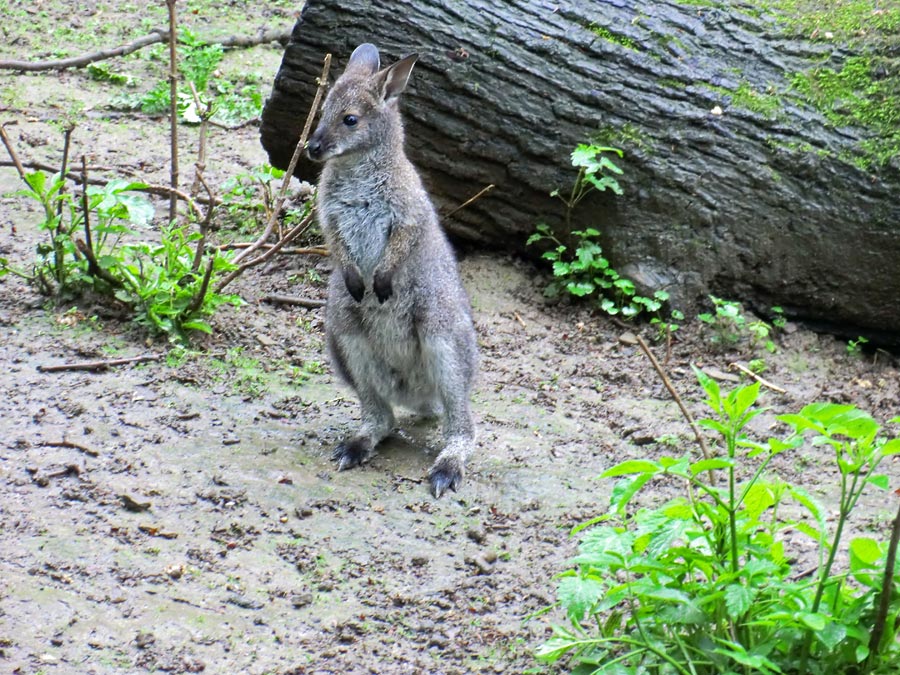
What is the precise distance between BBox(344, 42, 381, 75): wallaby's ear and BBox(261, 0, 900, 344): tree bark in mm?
1053

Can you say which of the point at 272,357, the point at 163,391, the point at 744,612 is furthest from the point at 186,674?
the point at 272,357

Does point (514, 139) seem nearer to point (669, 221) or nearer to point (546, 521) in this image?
point (669, 221)

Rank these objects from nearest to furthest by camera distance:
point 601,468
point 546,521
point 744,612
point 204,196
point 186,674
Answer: point 744,612 → point 186,674 → point 546,521 → point 601,468 → point 204,196

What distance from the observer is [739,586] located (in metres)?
3.09

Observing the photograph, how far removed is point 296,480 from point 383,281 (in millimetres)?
1094

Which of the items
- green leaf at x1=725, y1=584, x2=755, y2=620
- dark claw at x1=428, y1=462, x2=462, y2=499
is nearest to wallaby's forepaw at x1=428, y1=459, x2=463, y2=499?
dark claw at x1=428, y1=462, x2=462, y2=499

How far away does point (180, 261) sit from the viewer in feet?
21.0

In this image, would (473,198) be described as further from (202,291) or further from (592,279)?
(202,291)

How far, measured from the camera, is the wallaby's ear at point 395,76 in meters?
5.72

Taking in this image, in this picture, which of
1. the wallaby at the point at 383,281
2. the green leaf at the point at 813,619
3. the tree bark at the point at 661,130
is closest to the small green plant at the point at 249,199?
the tree bark at the point at 661,130

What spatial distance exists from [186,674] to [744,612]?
193 cm

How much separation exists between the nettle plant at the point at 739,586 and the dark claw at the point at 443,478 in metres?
1.79

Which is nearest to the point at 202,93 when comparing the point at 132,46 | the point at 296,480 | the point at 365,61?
the point at 132,46

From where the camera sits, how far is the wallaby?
5.55 metres
